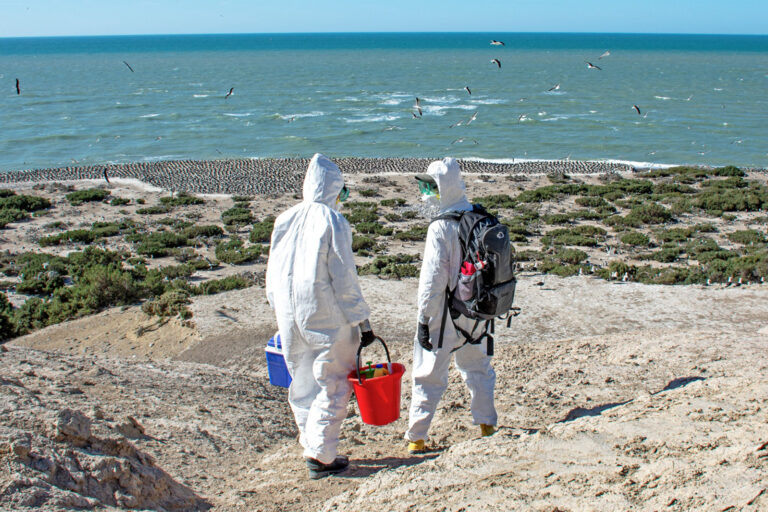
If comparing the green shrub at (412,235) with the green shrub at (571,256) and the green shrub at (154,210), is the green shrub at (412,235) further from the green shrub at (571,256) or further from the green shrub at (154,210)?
the green shrub at (154,210)

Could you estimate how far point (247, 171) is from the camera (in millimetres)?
28891

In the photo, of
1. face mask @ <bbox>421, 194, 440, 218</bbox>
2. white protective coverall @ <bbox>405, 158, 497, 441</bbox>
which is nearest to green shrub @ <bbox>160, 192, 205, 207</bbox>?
face mask @ <bbox>421, 194, 440, 218</bbox>

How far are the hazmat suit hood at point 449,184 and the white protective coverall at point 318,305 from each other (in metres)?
0.71

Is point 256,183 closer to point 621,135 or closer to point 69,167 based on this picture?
point 69,167

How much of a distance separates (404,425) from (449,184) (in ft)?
6.71

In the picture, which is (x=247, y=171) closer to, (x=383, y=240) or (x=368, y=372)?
(x=383, y=240)

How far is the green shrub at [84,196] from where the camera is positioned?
21.9 metres

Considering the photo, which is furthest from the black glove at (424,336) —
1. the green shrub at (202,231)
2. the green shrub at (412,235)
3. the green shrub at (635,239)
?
the green shrub at (202,231)

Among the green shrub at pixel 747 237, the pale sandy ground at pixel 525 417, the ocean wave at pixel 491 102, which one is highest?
the ocean wave at pixel 491 102

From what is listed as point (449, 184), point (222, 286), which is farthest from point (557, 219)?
point (449, 184)

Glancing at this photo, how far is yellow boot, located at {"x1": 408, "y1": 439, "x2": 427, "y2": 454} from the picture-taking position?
4629mm

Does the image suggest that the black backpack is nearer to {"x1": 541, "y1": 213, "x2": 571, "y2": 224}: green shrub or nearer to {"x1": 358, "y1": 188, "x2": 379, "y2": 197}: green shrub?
{"x1": 541, "y1": 213, "x2": 571, "y2": 224}: green shrub

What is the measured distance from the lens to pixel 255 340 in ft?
26.3

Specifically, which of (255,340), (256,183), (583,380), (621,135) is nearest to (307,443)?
(583,380)
